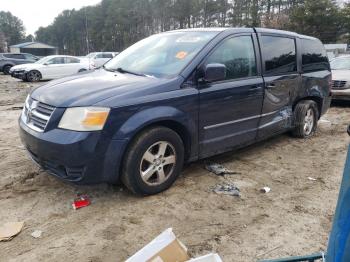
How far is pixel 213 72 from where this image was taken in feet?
12.3

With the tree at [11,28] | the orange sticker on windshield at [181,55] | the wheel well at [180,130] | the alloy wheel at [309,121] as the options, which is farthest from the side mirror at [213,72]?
the tree at [11,28]

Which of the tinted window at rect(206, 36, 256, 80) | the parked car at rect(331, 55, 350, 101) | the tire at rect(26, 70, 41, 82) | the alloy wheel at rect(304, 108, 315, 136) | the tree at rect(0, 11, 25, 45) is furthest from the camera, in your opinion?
the tree at rect(0, 11, 25, 45)

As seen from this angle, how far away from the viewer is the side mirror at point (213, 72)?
12.3ft

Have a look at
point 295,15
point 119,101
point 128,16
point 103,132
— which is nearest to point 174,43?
point 119,101

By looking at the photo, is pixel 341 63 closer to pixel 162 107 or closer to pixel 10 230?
pixel 162 107

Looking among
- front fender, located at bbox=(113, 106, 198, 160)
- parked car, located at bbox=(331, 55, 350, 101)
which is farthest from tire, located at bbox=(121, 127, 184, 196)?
parked car, located at bbox=(331, 55, 350, 101)

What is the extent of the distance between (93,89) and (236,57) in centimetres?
187

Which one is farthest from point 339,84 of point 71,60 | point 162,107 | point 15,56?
point 15,56

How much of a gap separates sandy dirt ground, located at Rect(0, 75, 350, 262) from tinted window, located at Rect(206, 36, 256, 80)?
1.22 meters

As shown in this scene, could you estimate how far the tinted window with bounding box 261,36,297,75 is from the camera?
4777 mm

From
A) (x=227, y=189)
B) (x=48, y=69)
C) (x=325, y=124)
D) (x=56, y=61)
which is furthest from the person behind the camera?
(x=56, y=61)

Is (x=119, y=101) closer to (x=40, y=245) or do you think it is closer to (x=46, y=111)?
(x=46, y=111)

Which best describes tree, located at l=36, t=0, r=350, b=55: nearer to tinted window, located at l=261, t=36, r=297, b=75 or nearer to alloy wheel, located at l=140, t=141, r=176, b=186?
tinted window, located at l=261, t=36, r=297, b=75

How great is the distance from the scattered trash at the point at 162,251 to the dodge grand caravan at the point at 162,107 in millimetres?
1235
